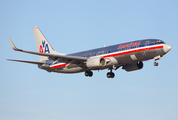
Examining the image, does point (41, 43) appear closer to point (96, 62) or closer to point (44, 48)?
point (44, 48)

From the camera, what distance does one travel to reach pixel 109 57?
54938mm

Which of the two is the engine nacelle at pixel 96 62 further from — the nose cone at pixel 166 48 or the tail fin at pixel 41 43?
the tail fin at pixel 41 43

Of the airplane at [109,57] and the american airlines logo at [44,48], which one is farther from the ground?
the american airlines logo at [44,48]

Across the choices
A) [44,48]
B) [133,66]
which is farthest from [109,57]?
[44,48]

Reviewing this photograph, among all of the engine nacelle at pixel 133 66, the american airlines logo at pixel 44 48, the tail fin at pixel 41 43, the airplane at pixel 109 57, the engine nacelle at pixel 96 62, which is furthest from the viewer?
the american airlines logo at pixel 44 48

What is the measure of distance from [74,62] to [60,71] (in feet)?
16.0

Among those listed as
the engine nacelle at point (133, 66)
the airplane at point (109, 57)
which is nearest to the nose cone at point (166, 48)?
the airplane at point (109, 57)

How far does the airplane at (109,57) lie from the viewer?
51.7 meters

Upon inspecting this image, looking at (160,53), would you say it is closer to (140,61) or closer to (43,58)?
(140,61)

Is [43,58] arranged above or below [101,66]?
A: above

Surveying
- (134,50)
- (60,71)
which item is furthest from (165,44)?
(60,71)

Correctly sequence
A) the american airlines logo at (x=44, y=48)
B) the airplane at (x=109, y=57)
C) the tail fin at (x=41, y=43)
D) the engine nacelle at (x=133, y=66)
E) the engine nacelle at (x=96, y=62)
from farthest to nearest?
the american airlines logo at (x=44, y=48) → the tail fin at (x=41, y=43) → the engine nacelle at (x=133, y=66) → the engine nacelle at (x=96, y=62) → the airplane at (x=109, y=57)

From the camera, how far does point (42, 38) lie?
227 ft

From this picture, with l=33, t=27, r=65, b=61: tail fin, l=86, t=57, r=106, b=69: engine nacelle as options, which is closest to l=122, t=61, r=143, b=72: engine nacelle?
l=86, t=57, r=106, b=69: engine nacelle
